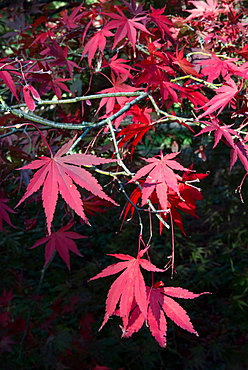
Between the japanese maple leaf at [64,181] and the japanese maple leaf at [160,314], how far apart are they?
0.76ft

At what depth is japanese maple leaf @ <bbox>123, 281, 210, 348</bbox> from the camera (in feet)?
2.64

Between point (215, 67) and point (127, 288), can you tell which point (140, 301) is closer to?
point (127, 288)

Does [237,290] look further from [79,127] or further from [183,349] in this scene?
[79,127]

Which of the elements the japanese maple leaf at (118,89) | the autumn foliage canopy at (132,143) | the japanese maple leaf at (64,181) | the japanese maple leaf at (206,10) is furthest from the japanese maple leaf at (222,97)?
the japanese maple leaf at (206,10)

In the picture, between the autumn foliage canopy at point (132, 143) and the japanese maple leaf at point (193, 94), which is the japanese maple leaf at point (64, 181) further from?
the japanese maple leaf at point (193, 94)

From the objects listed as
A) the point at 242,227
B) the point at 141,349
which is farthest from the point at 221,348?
the point at 242,227

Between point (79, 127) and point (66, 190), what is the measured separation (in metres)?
0.31

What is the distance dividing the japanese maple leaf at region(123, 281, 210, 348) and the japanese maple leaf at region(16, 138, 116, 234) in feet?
0.76

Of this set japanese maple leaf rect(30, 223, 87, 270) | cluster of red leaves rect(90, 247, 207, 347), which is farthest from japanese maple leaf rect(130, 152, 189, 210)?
japanese maple leaf rect(30, 223, 87, 270)

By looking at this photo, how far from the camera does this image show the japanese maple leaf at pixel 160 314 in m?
0.81

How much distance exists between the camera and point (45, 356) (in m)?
2.12

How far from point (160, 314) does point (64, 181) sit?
329 millimetres

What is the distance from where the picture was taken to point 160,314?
2.76ft

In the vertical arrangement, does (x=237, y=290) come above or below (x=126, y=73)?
below
